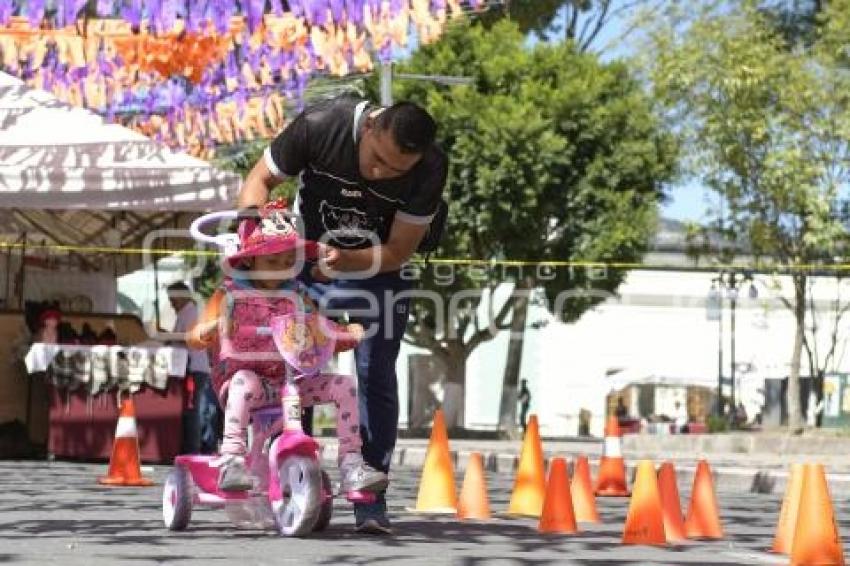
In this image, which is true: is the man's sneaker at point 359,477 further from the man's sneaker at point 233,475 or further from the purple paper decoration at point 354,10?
the purple paper decoration at point 354,10

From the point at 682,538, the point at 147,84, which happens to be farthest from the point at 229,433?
the point at 147,84

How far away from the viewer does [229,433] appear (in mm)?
7941

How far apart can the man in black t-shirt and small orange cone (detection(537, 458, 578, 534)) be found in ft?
2.78

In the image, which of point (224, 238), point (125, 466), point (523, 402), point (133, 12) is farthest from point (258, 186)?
point (523, 402)

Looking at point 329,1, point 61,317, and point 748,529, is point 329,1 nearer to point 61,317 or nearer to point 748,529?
point 61,317

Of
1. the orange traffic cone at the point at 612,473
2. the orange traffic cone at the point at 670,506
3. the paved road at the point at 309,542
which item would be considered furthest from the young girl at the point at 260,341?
the orange traffic cone at the point at 612,473

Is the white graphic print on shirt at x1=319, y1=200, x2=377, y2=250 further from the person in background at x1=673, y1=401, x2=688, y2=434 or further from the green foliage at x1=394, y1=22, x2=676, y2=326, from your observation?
the person in background at x1=673, y1=401, x2=688, y2=434

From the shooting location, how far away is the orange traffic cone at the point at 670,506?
8828 mm

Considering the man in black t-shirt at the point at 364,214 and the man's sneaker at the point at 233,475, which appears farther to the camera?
the man in black t-shirt at the point at 364,214

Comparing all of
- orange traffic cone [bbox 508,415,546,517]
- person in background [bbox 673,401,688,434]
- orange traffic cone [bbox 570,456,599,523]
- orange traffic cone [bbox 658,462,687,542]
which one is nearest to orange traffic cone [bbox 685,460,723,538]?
orange traffic cone [bbox 658,462,687,542]

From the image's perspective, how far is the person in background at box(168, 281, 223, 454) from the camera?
54.1 ft

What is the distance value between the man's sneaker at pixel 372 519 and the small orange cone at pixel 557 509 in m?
0.90

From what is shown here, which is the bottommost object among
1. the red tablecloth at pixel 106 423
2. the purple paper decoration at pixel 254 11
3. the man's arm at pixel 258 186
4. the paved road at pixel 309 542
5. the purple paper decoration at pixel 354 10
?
the paved road at pixel 309 542

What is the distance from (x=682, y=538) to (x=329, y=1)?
10.5m
